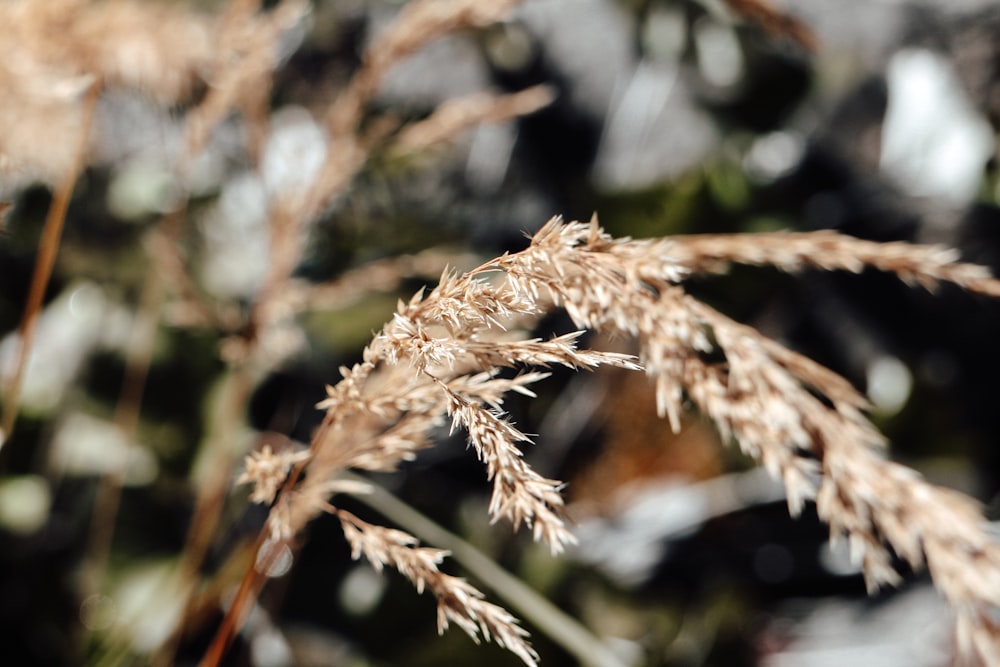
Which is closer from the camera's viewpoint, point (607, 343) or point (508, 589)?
point (508, 589)

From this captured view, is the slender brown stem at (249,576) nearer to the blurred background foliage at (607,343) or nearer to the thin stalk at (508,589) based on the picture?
the thin stalk at (508,589)

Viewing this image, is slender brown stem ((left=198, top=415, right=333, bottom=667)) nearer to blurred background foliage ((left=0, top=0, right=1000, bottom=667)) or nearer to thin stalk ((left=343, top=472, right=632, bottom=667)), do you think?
thin stalk ((left=343, top=472, right=632, bottom=667))

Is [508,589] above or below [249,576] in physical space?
below

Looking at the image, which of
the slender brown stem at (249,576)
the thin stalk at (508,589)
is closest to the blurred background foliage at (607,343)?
the thin stalk at (508,589)

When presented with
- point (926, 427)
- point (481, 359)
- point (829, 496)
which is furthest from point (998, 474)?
point (481, 359)

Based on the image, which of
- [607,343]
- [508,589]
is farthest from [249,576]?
[607,343]

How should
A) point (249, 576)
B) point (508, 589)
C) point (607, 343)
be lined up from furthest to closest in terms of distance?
point (607, 343) < point (508, 589) < point (249, 576)

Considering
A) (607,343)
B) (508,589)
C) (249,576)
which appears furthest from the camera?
(607,343)

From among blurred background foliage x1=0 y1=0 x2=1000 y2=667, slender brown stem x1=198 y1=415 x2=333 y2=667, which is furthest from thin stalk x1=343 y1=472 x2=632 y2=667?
slender brown stem x1=198 y1=415 x2=333 y2=667

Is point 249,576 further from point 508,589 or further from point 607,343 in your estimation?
point 607,343
